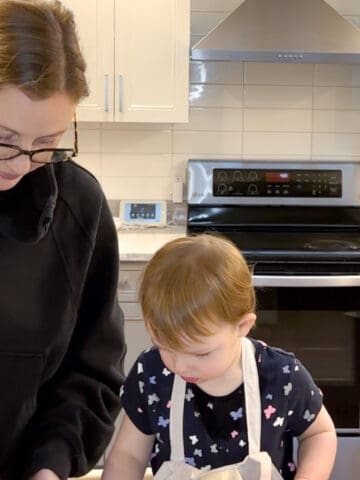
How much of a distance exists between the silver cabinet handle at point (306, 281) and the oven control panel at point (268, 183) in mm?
641

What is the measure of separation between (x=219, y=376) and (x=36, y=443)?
30cm

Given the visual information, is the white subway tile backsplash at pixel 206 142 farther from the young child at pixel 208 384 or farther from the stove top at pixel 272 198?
the young child at pixel 208 384

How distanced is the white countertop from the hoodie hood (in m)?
1.33

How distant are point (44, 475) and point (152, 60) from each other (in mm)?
1999

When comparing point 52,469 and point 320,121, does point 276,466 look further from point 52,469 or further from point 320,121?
point 320,121

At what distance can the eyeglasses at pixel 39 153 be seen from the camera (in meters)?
0.98

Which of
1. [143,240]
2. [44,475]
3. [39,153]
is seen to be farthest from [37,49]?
[143,240]

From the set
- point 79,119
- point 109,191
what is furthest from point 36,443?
point 109,191

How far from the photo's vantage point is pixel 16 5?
3.06 ft

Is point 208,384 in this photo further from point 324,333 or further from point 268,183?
point 268,183

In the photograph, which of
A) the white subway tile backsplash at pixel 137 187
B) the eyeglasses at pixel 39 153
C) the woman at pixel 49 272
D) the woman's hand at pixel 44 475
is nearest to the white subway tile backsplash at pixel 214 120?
the white subway tile backsplash at pixel 137 187

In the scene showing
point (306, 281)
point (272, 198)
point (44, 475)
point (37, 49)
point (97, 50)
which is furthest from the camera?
point (272, 198)

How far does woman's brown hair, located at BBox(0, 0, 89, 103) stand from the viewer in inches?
35.9

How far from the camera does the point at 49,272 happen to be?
45.0 inches
